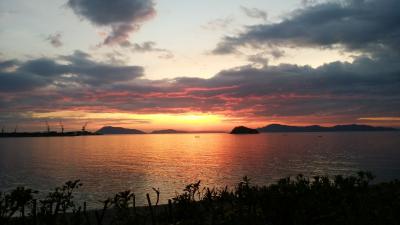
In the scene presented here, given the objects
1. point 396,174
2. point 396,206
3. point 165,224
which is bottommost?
point 396,174

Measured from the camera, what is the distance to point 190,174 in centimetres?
6100

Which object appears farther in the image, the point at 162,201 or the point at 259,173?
the point at 259,173

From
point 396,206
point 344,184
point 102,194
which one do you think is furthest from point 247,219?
point 102,194

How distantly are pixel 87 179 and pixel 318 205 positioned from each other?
4684cm

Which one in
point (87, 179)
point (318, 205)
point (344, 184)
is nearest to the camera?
point (318, 205)

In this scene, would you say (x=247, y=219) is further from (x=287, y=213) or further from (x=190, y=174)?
(x=190, y=174)

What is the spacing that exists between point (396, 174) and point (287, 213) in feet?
185

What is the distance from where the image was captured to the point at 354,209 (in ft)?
45.4

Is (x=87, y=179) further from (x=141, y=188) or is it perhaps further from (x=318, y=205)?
(x=318, y=205)

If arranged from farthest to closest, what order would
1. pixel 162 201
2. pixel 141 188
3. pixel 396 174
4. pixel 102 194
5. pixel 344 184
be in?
pixel 396 174, pixel 141 188, pixel 102 194, pixel 162 201, pixel 344 184

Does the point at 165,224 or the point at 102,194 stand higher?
the point at 165,224

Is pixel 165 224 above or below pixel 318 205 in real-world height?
below

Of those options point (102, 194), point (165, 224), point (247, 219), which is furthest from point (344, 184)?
point (102, 194)

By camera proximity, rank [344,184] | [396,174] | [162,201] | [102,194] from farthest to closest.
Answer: [396,174] < [102,194] < [162,201] < [344,184]
